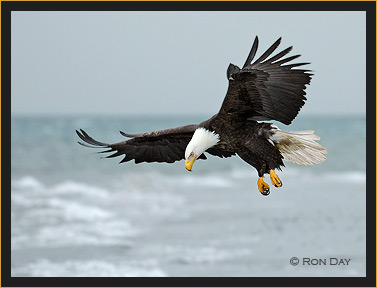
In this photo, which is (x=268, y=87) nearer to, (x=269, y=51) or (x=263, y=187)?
(x=269, y=51)

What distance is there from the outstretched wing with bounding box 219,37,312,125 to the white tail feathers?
1.04 ft

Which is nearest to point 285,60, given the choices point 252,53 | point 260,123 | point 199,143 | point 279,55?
point 279,55

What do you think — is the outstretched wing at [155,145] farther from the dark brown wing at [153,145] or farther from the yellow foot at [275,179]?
the yellow foot at [275,179]

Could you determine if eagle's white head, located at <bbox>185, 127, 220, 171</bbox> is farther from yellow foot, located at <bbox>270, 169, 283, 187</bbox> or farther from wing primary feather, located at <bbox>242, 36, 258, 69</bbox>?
wing primary feather, located at <bbox>242, 36, 258, 69</bbox>

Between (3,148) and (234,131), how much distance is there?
2.96m

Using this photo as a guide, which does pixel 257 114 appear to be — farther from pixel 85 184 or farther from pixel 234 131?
pixel 85 184

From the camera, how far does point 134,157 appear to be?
5465 mm

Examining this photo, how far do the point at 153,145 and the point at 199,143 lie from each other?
0.95m

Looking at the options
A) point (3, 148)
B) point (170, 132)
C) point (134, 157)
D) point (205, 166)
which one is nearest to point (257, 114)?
point (170, 132)

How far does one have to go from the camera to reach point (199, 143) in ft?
14.6

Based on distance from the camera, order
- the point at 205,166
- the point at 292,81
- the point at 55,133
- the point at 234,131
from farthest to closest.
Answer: the point at 55,133 < the point at 205,166 < the point at 234,131 < the point at 292,81

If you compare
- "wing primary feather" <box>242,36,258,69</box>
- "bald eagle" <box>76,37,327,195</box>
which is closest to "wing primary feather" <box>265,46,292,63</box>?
"bald eagle" <box>76,37,327,195</box>

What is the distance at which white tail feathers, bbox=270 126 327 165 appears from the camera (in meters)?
4.66

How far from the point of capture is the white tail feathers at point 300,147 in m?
4.66
